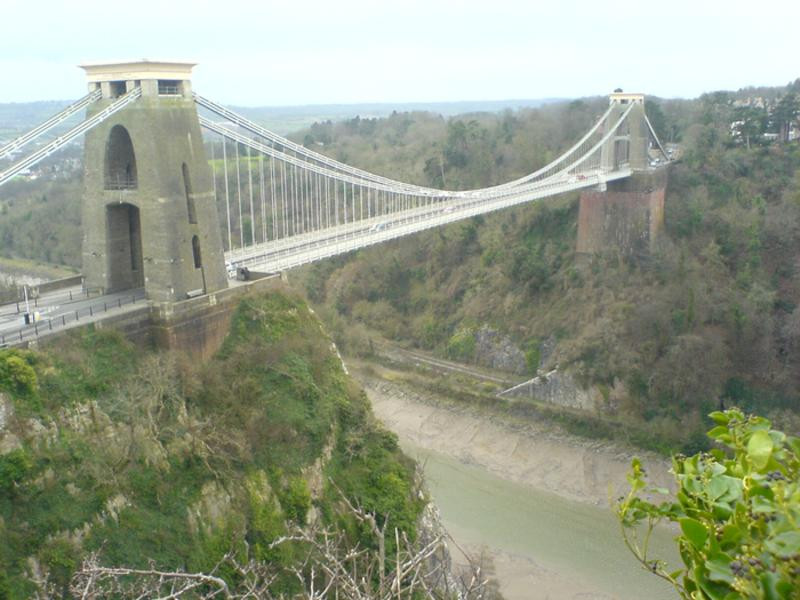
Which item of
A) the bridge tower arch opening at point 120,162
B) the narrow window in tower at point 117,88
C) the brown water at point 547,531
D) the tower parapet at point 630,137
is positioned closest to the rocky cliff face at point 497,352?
the brown water at point 547,531

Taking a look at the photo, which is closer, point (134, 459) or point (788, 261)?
point (134, 459)

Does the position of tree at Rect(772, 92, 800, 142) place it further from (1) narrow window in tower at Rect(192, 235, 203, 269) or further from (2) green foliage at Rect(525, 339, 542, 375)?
(1) narrow window in tower at Rect(192, 235, 203, 269)

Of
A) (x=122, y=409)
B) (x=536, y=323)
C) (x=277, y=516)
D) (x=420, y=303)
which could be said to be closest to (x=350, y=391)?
(x=277, y=516)

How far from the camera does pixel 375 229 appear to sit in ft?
52.2

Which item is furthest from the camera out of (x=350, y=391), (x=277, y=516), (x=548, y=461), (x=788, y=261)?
(x=788, y=261)

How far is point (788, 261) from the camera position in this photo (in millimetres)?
17484

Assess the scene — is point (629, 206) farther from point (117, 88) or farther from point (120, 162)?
point (117, 88)

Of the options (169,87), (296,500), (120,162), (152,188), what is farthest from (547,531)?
(169,87)

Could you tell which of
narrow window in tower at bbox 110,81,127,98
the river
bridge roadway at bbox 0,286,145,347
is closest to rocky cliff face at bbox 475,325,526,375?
the river

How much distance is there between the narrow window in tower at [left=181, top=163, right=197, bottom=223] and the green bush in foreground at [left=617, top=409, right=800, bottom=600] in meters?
9.21

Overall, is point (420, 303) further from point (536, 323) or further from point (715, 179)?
point (715, 179)

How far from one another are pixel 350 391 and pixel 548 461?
6309 millimetres

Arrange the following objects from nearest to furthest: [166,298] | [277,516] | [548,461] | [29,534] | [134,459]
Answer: [29,534], [134,459], [277,516], [166,298], [548,461]

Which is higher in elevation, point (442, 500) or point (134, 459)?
point (134, 459)
